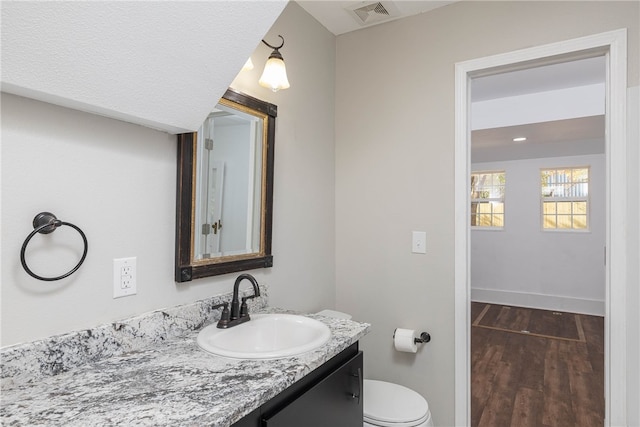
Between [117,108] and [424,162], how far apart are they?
148 centimetres

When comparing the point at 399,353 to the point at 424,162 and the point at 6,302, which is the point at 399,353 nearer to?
the point at 424,162

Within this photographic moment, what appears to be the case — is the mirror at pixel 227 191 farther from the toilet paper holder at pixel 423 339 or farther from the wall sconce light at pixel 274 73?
the toilet paper holder at pixel 423 339

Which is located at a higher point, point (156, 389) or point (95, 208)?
point (95, 208)

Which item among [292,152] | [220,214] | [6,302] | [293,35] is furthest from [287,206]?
[6,302]

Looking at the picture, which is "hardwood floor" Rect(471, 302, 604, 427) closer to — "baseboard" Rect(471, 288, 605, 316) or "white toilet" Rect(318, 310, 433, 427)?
"baseboard" Rect(471, 288, 605, 316)

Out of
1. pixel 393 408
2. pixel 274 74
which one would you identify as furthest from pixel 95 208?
pixel 393 408

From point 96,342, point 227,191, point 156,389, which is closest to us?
point 156,389

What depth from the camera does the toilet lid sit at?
1.60 meters

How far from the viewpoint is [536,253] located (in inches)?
207

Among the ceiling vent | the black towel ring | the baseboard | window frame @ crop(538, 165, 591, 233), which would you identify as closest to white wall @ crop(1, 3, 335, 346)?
the black towel ring

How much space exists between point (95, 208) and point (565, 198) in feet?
18.5

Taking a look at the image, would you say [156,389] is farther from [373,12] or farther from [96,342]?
[373,12]

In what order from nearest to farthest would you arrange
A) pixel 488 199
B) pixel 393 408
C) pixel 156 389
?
pixel 156 389
pixel 393 408
pixel 488 199

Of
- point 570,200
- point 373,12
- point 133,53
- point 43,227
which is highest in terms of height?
point 373,12
